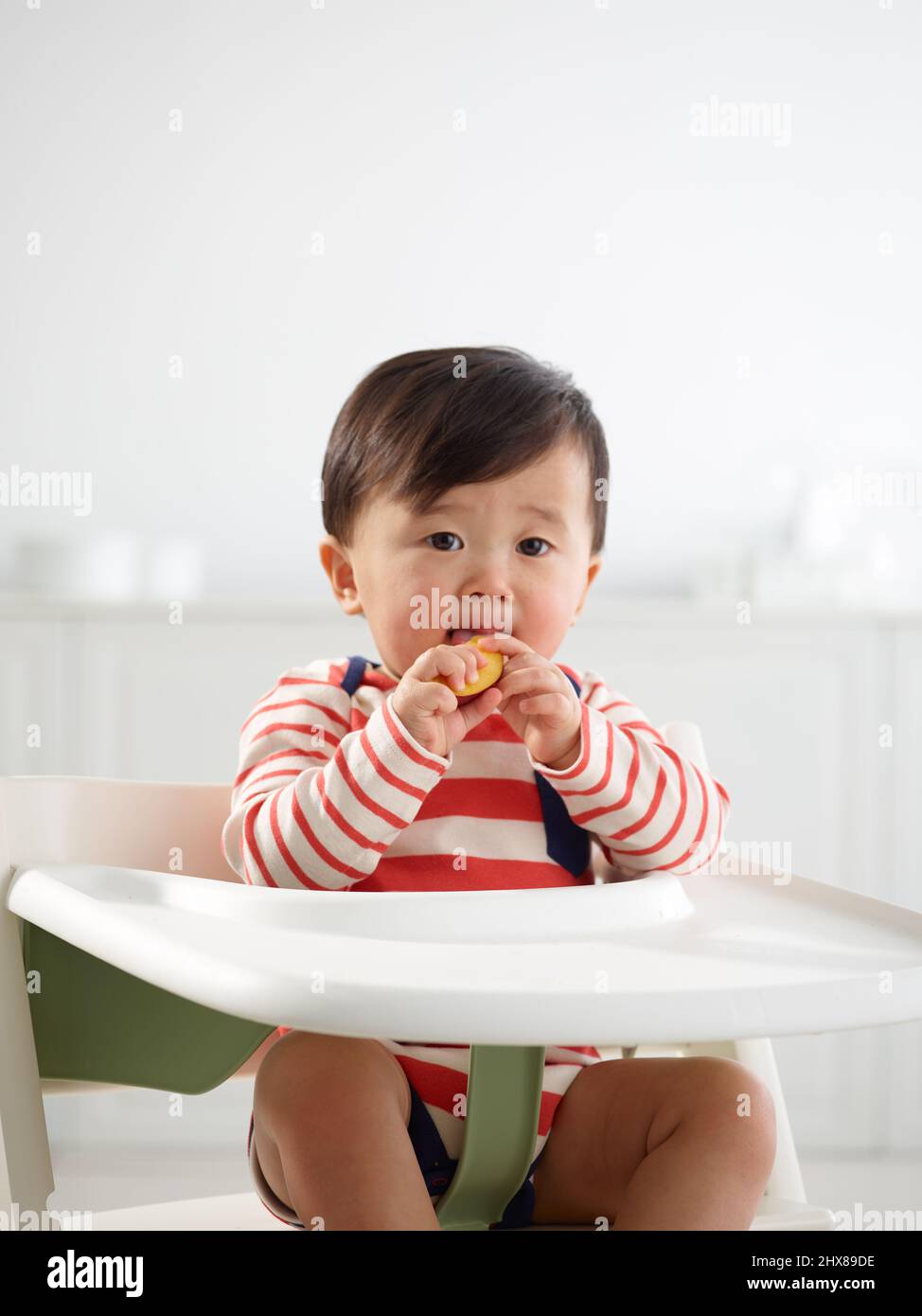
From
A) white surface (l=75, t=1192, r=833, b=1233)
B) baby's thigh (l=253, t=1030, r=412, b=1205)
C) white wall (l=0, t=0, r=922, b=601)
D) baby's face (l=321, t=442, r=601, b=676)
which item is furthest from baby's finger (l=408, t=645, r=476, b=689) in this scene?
white wall (l=0, t=0, r=922, b=601)

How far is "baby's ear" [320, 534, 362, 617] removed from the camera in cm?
100

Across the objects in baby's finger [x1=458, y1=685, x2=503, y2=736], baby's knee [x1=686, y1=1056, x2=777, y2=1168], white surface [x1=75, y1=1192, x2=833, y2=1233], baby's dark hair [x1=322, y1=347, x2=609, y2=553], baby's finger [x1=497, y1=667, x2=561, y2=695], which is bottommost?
white surface [x1=75, y1=1192, x2=833, y2=1233]

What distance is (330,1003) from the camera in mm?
450

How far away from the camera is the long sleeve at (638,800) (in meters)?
0.80

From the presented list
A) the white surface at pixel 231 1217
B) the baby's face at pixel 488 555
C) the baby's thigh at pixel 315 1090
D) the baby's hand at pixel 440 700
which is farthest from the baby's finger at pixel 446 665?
the white surface at pixel 231 1217

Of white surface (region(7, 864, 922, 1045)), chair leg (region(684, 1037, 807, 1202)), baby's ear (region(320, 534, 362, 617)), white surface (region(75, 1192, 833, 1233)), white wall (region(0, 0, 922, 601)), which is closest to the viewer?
white surface (region(7, 864, 922, 1045))

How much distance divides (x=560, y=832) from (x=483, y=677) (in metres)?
A: 0.17

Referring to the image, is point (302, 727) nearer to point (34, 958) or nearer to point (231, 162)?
point (34, 958)

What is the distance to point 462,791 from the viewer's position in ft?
2.93

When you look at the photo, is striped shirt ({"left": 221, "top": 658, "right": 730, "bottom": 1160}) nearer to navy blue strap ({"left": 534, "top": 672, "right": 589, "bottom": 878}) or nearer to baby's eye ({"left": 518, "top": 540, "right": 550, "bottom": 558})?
navy blue strap ({"left": 534, "top": 672, "right": 589, "bottom": 878})

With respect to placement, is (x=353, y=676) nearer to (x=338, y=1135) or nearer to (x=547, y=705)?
(x=547, y=705)

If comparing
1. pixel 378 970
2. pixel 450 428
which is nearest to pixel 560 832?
pixel 450 428

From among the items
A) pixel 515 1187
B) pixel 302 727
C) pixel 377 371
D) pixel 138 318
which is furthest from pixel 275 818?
pixel 138 318

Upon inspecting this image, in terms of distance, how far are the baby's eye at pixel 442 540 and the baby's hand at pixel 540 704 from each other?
98mm
